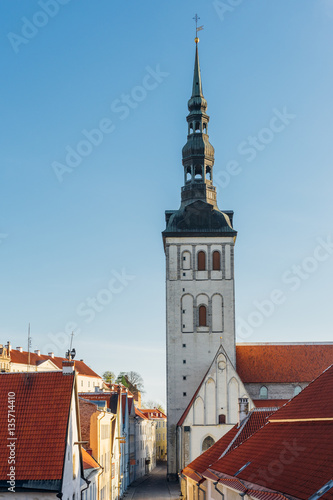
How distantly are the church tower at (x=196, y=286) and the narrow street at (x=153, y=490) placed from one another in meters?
6.27

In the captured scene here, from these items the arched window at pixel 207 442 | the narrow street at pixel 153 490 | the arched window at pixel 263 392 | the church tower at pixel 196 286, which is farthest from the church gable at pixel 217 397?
the arched window at pixel 263 392

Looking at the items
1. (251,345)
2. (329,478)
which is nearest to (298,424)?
(329,478)

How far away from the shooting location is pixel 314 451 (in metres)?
17.3

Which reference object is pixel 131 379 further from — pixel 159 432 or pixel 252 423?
pixel 252 423

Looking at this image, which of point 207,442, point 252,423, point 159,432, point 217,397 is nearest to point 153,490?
point 207,442

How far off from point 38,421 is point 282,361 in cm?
4833

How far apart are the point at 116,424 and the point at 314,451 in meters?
27.4

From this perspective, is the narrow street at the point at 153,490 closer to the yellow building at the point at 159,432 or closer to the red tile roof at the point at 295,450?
the red tile roof at the point at 295,450

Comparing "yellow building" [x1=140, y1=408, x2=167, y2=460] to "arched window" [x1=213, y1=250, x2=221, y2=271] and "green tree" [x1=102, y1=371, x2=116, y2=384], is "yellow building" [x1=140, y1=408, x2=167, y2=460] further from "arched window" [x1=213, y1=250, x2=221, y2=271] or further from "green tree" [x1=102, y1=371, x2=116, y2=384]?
"arched window" [x1=213, y1=250, x2=221, y2=271]

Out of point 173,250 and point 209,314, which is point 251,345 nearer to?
point 209,314

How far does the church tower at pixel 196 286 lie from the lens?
63.5 meters

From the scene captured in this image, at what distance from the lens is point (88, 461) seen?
1203 inches

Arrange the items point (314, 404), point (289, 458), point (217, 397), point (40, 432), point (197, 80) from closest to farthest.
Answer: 1. point (289, 458)
2. point (314, 404)
3. point (40, 432)
4. point (217, 397)
5. point (197, 80)

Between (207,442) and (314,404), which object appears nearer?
(314,404)
